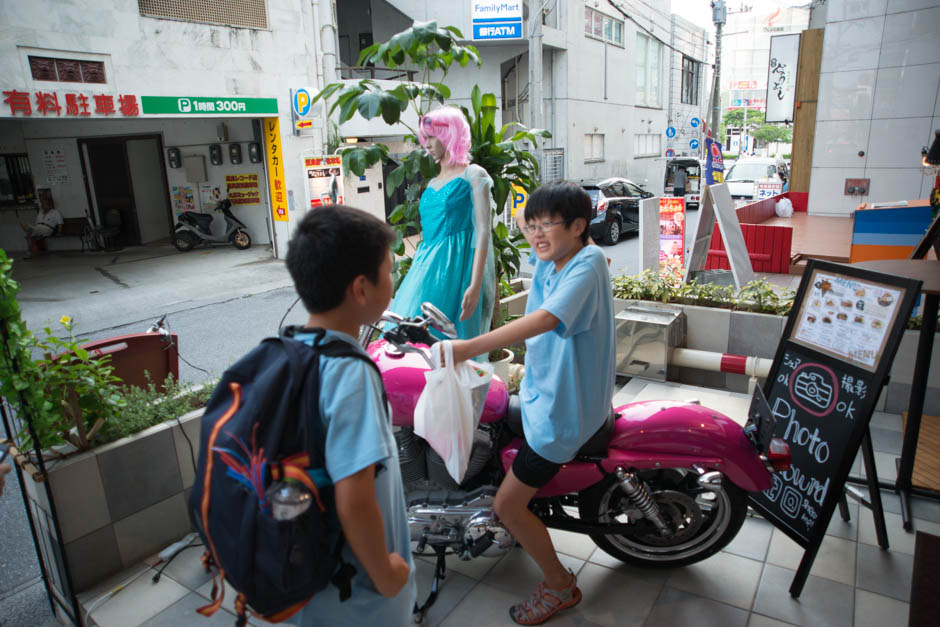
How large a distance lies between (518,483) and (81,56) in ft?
35.2

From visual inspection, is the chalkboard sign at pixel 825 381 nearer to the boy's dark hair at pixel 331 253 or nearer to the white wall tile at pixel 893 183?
the boy's dark hair at pixel 331 253

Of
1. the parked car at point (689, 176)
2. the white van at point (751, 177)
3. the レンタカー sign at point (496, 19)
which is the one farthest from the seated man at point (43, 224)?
the white van at point (751, 177)

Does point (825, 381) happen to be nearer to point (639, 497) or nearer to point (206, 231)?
point (639, 497)

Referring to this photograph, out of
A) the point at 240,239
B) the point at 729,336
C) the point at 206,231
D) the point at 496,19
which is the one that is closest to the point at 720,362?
the point at 729,336

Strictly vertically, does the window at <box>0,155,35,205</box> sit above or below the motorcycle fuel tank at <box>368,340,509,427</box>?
above

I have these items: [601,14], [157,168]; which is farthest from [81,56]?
[601,14]

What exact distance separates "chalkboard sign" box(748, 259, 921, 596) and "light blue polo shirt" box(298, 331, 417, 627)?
1.90 m

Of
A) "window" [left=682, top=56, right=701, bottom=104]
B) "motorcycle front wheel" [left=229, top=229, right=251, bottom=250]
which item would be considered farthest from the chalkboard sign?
"window" [left=682, top=56, right=701, bottom=104]

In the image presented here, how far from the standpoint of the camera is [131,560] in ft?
9.41

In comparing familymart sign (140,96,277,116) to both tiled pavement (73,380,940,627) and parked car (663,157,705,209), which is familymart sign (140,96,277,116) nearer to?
tiled pavement (73,380,940,627)

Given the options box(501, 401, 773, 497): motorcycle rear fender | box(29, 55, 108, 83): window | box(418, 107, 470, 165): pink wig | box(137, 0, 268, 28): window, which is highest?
box(137, 0, 268, 28): window

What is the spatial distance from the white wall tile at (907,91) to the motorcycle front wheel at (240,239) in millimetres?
12909

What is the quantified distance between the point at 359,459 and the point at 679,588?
2.00m

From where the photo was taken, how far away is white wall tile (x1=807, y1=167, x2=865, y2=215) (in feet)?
37.1
